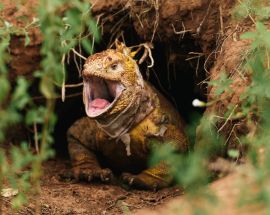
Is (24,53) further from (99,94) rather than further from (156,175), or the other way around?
(156,175)

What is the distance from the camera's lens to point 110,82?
584cm

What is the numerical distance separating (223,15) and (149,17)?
80 cm

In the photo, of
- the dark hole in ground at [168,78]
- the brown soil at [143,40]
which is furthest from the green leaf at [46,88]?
the dark hole in ground at [168,78]

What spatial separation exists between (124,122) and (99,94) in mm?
329

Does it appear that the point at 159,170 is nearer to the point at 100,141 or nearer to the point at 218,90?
the point at 100,141

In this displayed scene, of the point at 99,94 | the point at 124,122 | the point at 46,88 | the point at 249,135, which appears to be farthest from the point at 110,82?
Answer: the point at 46,88

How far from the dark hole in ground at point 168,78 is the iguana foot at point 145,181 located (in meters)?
0.82

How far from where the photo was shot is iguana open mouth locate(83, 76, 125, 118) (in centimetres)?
564

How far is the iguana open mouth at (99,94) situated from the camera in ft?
18.5

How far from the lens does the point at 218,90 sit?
13.6 ft

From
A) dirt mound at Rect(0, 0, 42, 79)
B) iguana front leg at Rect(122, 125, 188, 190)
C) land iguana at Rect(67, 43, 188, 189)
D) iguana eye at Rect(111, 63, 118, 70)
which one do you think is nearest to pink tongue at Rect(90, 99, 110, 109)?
land iguana at Rect(67, 43, 188, 189)

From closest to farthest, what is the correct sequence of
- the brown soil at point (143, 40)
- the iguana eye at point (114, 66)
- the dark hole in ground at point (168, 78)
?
the brown soil at point (143, 40)
the iguana eye at point (114, 66)
the dark hole in ground at point (168, 78)

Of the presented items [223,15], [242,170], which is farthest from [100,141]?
[242,170]

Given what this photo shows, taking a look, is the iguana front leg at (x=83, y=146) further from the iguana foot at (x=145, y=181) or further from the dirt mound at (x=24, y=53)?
the dirt mound at (x=24, y=53)
